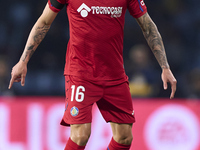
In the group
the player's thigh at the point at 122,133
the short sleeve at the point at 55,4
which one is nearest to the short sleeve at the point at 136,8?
the short sleeve at the point at 55,4

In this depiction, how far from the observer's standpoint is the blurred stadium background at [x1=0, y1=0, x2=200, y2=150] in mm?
5574

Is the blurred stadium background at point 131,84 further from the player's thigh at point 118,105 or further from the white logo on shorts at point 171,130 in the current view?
the player's thigh at point 118,105

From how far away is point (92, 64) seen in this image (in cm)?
378

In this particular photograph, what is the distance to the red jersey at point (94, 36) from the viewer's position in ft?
12.1

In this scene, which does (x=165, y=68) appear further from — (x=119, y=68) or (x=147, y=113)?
(x=147, y=113)

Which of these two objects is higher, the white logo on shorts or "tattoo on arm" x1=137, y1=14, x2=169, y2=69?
"tattoo on arm" x1=137, y1=14, x2=169, y2=69

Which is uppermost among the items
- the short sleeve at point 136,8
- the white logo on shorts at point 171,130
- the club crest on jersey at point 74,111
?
the short sleeve at point 136,8

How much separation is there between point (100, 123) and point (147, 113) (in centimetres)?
62

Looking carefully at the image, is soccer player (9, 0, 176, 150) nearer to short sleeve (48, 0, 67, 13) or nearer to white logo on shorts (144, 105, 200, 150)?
short sleeve (48, 0, 67, 13)

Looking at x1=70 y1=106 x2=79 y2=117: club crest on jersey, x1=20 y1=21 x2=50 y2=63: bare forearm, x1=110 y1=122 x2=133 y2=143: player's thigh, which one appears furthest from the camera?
x1=110 y1=122 x2=133 y2=143: player's thigh

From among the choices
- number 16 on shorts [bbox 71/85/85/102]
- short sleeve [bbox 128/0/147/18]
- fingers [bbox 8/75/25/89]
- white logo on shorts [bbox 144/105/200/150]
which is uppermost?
short sleeve [bbox 128/0/147/18]

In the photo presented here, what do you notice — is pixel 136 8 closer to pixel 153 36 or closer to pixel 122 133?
pixel 153 36

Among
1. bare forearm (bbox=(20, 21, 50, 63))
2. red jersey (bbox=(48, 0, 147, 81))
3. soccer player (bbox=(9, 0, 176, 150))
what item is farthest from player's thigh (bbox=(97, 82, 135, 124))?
bare forearm (bbox=(20, 21, 50, 63))

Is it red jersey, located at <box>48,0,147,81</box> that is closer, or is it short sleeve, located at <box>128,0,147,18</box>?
red jersey, located at <box>48,0,147,81</box>
